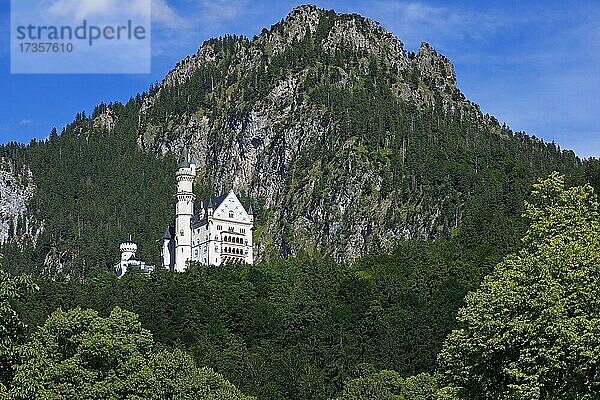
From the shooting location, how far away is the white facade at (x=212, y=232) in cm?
17200

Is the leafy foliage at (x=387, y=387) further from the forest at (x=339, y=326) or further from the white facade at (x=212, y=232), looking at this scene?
the white facade at (x=212, y=232)

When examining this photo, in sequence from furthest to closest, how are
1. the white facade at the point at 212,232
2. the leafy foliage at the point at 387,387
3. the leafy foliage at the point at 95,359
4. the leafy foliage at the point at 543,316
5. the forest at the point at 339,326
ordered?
1. the white facade at the point at 212,232
2. the leafy foliage at the point at 387,387
3. the leafy foliage at the point at 95,359
4. the forest at the point at 339,326
5. the leafy foliage at the point at 543,316

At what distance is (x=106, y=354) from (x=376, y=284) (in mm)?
85492

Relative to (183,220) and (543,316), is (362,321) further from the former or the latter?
(543,316)

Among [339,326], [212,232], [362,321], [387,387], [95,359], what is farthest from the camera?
[212,232]

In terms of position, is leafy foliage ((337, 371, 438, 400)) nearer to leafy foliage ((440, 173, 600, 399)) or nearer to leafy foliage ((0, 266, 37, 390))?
leafy foliage ((440, 173, 600, 399))

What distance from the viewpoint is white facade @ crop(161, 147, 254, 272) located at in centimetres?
17200

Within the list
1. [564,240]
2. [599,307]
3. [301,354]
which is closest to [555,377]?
[599,307]

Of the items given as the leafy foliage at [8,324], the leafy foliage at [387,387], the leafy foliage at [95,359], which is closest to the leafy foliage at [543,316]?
the leafy foliage at [95,359]

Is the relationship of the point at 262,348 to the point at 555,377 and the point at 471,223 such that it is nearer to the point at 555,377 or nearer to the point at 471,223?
the point at 471,223

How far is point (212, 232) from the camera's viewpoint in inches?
6777

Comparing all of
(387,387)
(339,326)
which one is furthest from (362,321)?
(387,387)

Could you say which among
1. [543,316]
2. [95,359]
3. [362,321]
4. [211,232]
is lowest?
[95,359]

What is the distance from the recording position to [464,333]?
39438 millimetres
